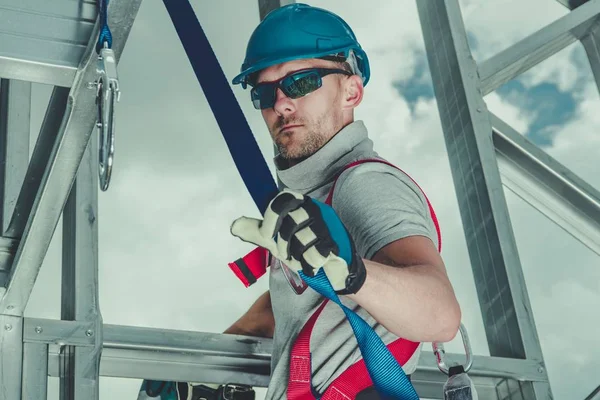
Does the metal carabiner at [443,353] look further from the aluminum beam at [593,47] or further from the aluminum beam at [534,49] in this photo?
the aluminum beam at [593,47]

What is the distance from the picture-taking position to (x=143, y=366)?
7.55ft

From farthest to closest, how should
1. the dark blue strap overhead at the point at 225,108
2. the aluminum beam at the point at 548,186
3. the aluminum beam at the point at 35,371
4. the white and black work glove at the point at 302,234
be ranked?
the aluminum beam at the point at 548,186 → the aluminum beam at the point at 35,371 → the dark blue strap overhead at the point at 225,108 → the white and black work glove at the point at 302,234

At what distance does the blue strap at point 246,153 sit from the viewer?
162cm

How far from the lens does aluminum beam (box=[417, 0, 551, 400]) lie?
9.91 ft

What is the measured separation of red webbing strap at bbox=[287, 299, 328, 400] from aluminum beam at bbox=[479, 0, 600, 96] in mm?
1929

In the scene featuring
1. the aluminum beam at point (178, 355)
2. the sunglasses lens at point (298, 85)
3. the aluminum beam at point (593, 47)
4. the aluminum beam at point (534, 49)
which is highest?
the aluminum beam at point (593, 47)

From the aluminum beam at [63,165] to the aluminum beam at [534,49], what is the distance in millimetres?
2127

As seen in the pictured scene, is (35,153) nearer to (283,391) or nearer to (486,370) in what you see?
(283,391)

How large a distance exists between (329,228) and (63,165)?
24.2 inches

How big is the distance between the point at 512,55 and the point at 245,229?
7.87 ft

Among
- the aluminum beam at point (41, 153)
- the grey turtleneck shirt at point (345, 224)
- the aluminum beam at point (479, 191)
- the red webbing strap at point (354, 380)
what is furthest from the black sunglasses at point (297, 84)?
the aluminum beam at point (479, 191)

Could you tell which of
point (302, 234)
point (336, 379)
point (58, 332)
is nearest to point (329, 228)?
point (302, 234)

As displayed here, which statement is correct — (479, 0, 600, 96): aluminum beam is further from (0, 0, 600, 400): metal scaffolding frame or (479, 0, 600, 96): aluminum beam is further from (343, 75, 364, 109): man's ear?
(343, 75, 364, 109): man's ear

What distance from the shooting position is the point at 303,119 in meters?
2.08
